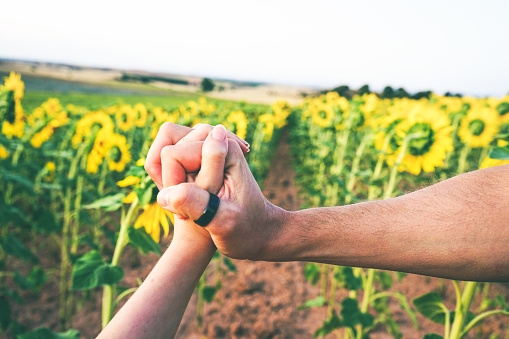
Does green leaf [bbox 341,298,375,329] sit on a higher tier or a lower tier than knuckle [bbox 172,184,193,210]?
lower

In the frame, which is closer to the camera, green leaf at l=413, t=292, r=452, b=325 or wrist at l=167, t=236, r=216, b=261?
wrist at l=167, t=236, r=216, b=261

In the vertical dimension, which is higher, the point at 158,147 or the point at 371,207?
the point at 158,147

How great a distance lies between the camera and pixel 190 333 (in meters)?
3.03

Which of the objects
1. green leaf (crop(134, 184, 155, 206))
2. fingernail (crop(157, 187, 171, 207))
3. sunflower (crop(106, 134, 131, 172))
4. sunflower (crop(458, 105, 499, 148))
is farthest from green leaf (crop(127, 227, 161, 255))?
sunflower (crop(458, 105, 499, 148))

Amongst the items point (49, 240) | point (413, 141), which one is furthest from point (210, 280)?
point (413, 141)

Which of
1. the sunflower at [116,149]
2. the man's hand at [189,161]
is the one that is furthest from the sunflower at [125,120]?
the man's hand at [189,161]

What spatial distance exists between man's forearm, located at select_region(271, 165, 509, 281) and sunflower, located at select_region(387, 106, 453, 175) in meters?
1.39

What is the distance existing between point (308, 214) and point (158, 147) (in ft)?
1.93

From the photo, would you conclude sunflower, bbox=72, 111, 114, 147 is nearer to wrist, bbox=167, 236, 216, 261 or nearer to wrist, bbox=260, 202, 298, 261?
wrist, bbox=167, 236, 216, 261

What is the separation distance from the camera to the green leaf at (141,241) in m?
1.19

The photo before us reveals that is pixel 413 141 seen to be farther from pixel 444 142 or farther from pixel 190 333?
pixel 190 333

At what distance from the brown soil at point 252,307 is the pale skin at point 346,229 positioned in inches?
94.2

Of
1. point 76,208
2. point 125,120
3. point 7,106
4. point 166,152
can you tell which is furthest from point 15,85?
point 125,120

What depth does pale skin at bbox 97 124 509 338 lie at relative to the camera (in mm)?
843
